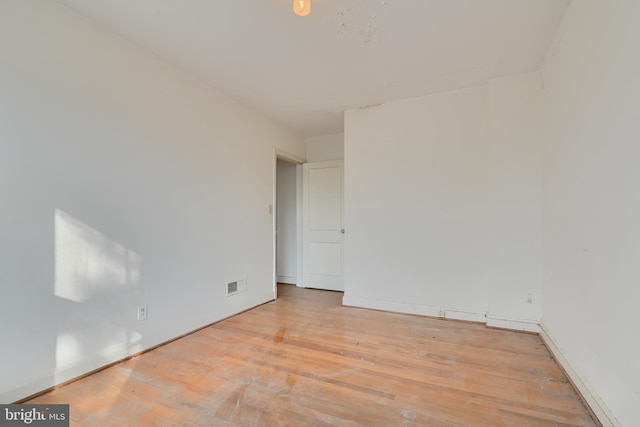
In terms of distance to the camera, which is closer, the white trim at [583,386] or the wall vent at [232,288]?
the white trim at [583,386]

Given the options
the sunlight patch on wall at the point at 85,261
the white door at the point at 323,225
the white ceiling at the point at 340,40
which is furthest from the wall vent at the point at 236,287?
the white ceiling at the point at 340,40

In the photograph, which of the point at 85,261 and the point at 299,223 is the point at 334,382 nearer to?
the point at 85,261

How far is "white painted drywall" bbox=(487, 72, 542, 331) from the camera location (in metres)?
2.82

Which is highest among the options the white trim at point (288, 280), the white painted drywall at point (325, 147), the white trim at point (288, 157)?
the white painted drywall at point (325, 147)

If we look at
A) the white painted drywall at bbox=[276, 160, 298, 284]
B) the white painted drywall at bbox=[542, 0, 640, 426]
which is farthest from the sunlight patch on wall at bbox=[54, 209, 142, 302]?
the white painted drywall at bbox=[542, 0, 640, 426]

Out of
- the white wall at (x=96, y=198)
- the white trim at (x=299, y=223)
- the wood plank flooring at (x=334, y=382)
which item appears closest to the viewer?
the wood plank flooring at (x=334, y=382)

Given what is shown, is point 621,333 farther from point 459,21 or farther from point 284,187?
point 284,187

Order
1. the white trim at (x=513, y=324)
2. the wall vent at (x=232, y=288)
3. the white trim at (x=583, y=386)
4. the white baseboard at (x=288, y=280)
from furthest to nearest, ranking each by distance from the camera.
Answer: the white baseboard at (x=288, y=280), the wall vent at (x=232, y=288), the white trim at (x=513, y=324), the white trim at (x=583, y=386)

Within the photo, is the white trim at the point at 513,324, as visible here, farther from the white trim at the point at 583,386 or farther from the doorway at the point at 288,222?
the doorway at the point at 288,222

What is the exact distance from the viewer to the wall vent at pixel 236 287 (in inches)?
132

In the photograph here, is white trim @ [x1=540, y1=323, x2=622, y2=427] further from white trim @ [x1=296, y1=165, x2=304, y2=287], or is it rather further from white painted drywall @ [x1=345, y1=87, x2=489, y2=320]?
white trim @ [x1=296, y1=165, x2=304, y2=287]

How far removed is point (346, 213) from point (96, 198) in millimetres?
2672

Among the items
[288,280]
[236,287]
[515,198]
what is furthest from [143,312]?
[515,198]

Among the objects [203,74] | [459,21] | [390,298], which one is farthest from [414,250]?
[203,74]
